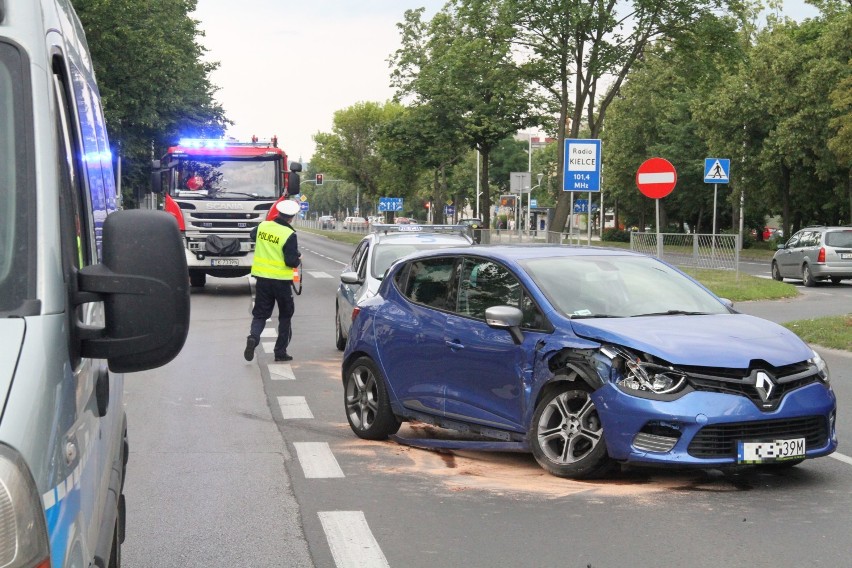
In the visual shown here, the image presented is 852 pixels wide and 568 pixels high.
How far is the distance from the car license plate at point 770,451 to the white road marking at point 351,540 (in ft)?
7.18

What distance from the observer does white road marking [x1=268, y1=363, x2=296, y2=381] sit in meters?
12.8

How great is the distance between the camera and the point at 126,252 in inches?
114

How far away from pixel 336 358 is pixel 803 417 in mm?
8310

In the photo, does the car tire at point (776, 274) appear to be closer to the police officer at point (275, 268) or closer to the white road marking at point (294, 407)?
the police officer at point (275, 268)

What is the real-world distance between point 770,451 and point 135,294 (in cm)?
504

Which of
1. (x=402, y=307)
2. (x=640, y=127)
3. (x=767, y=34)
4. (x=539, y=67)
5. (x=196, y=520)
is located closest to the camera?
(x=196, y=520)

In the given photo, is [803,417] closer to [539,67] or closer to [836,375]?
[836,375]

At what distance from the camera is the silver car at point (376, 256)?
14.5 metres

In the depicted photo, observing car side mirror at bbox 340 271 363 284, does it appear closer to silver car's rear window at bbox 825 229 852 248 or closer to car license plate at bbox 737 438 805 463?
car license plate at bbox 737 438 805 463

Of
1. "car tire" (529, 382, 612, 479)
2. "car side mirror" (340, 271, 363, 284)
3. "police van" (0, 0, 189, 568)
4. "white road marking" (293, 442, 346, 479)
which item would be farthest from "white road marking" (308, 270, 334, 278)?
"police van" (0, 0, 189, 568)

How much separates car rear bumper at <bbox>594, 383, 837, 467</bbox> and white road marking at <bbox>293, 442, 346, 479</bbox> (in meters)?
1.81

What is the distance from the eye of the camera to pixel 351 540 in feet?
19.7

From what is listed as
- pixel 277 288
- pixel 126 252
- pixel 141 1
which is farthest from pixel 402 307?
pixel 141 1

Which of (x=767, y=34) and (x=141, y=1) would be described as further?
(x=767, y=34)
